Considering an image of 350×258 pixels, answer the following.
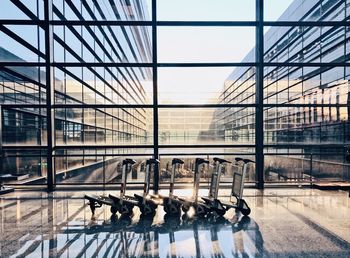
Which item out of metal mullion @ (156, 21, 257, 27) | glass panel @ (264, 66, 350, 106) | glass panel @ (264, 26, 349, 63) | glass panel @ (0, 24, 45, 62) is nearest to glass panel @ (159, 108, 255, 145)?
glass panel @ (264, 66, 350, 106)

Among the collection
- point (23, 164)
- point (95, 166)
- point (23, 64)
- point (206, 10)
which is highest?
point (206, 10)

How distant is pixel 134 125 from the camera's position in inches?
304

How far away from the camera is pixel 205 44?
6.83 metres

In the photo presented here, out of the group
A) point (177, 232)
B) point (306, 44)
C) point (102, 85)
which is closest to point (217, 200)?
point (177, 232)

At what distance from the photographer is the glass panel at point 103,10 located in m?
6.86

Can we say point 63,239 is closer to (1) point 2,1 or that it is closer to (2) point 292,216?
(2) point 292,216

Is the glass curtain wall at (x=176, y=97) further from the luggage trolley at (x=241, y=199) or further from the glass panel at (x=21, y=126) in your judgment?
the luggage trolley at (x=241, y=199)

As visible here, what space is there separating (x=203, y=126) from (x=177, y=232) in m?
3.74

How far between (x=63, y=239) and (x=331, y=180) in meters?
6.30

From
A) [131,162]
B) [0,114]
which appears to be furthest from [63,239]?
[0,114]

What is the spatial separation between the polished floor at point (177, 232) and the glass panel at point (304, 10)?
4.55 m

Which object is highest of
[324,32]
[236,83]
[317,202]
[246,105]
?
[324,32]

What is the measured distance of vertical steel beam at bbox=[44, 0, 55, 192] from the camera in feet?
20.2

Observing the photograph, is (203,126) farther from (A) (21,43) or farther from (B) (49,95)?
(A) (21,43)
